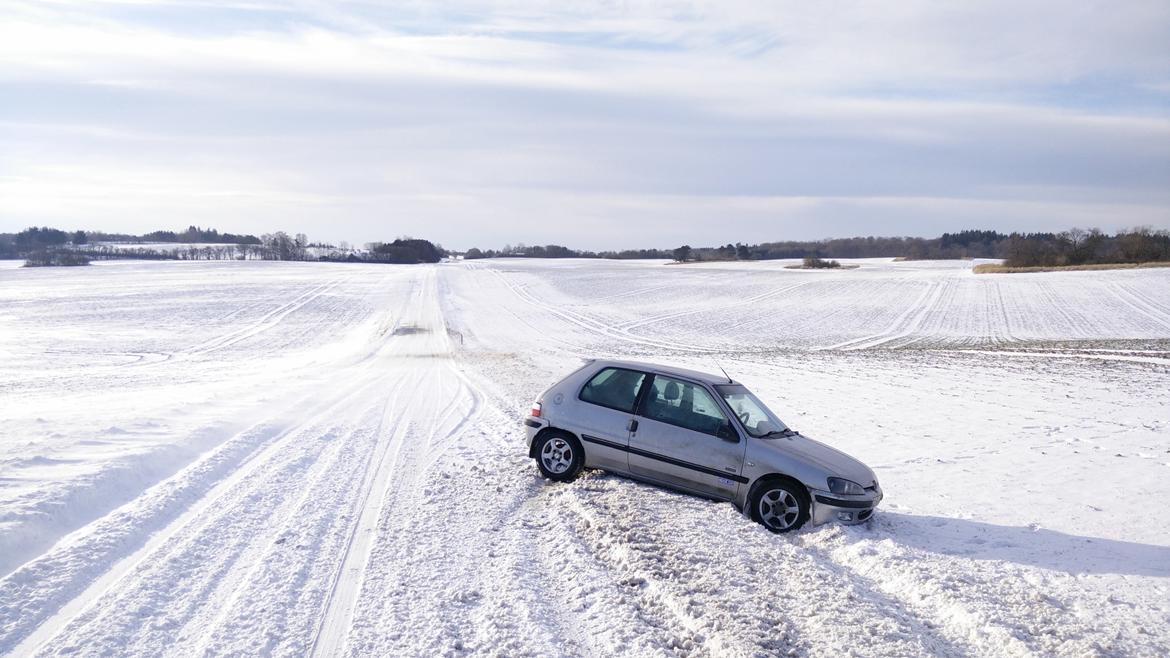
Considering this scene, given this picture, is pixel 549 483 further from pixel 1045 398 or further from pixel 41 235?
pixel 41 235

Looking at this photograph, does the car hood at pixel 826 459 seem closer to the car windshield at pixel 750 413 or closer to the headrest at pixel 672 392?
the car windshield at pixel 750 413

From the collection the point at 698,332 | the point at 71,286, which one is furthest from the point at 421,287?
the point at 698,332

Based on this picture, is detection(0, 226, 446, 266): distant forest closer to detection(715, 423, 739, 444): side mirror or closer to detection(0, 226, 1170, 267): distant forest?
detection(0, 226, 1170, 267): distant forest

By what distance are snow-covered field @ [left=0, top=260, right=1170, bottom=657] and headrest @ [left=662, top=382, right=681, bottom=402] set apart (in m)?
1.03

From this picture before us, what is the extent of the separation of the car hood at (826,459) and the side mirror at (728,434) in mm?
271

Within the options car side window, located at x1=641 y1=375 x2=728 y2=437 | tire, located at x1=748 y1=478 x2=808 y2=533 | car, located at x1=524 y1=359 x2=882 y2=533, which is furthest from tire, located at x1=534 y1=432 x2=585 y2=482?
tire, located at x1=748 y1=478 x2=808 y2=533

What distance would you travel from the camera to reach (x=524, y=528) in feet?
24.3

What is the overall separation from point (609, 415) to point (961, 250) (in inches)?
5635

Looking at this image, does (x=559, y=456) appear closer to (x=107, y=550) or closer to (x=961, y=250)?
(x=107, y=550)

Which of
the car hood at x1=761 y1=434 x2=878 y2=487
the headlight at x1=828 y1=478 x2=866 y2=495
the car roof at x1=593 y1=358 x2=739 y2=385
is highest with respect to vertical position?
the car roof at x1=593 y1=358 x2=739 y2=385

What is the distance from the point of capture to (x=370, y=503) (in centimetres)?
802

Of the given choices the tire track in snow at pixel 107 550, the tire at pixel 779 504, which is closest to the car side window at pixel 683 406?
the tire at pixel 779 504

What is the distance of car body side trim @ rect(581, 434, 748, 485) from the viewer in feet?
26.1

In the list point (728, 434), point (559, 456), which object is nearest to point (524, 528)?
point (559, 456)
